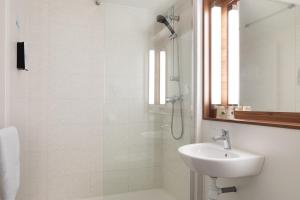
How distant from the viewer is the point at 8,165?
1427 millimetres

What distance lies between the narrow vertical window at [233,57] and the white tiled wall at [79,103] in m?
0.78

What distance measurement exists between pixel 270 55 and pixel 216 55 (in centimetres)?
45

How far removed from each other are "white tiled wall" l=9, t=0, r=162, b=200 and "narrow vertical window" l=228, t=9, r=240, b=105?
78 cm

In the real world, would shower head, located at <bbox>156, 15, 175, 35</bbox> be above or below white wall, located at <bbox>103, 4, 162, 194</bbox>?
above

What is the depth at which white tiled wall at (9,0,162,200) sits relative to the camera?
7.08 feet

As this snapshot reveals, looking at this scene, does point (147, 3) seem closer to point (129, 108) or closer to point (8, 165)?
point (129, 108)

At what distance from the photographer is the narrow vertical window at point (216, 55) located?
1.90 m

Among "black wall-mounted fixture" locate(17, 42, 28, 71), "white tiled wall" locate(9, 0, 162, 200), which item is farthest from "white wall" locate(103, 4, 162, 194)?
"black wall-mounted fixture" locate(17, 42, 28, 71)

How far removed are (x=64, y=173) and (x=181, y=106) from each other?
137 centimetres

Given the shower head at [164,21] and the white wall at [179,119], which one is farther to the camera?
the shower head at [164,21]

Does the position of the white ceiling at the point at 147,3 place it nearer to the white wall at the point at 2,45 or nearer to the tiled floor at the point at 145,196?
the white wall at the point at 2,45

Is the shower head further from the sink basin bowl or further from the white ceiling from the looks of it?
the sink basin bowl

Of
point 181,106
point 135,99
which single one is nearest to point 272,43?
point 181,106


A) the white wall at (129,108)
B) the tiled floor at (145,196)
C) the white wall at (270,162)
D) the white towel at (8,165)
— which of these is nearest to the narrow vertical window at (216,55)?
the white wall at (270,162)
